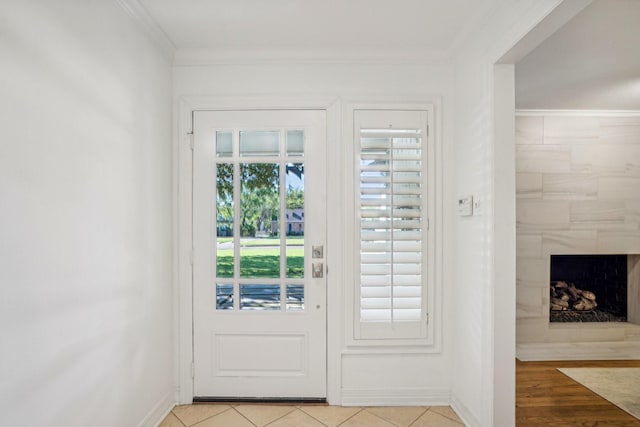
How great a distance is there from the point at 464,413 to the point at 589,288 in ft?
8.69

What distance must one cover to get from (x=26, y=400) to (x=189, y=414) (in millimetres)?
1373

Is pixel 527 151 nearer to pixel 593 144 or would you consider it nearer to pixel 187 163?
pixel 593 144

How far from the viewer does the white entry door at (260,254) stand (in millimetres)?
2711

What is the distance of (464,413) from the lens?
8.09ft

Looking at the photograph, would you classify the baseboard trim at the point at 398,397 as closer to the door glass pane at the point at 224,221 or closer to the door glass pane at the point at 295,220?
the door glass pane at the point at 295,220

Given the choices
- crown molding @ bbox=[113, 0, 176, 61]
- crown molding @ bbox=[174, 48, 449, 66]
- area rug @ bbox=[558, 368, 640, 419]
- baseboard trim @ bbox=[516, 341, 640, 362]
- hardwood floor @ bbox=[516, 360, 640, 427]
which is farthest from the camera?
baseboard trim @ bbox=[516, 341, 640, 362]

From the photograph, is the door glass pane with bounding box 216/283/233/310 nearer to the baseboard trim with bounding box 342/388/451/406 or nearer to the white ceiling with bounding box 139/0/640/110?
the baseboard trim with bounding box 342/388/451/406

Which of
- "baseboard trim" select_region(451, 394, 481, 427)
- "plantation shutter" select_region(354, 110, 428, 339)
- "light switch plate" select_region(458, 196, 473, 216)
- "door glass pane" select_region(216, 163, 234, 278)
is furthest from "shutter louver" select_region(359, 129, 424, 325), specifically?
"door glass pane" select_region(216, 163, 234, 278)

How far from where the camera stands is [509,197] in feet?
6.79

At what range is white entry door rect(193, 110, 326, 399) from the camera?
8.89ft

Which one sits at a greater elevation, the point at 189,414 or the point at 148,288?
the point at 148,288

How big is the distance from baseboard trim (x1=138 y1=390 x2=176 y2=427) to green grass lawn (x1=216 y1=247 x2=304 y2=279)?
86 centimetres

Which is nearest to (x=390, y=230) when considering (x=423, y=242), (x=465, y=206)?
(x=423, y=242)

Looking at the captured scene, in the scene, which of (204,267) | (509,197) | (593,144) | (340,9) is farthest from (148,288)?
(593,144)
